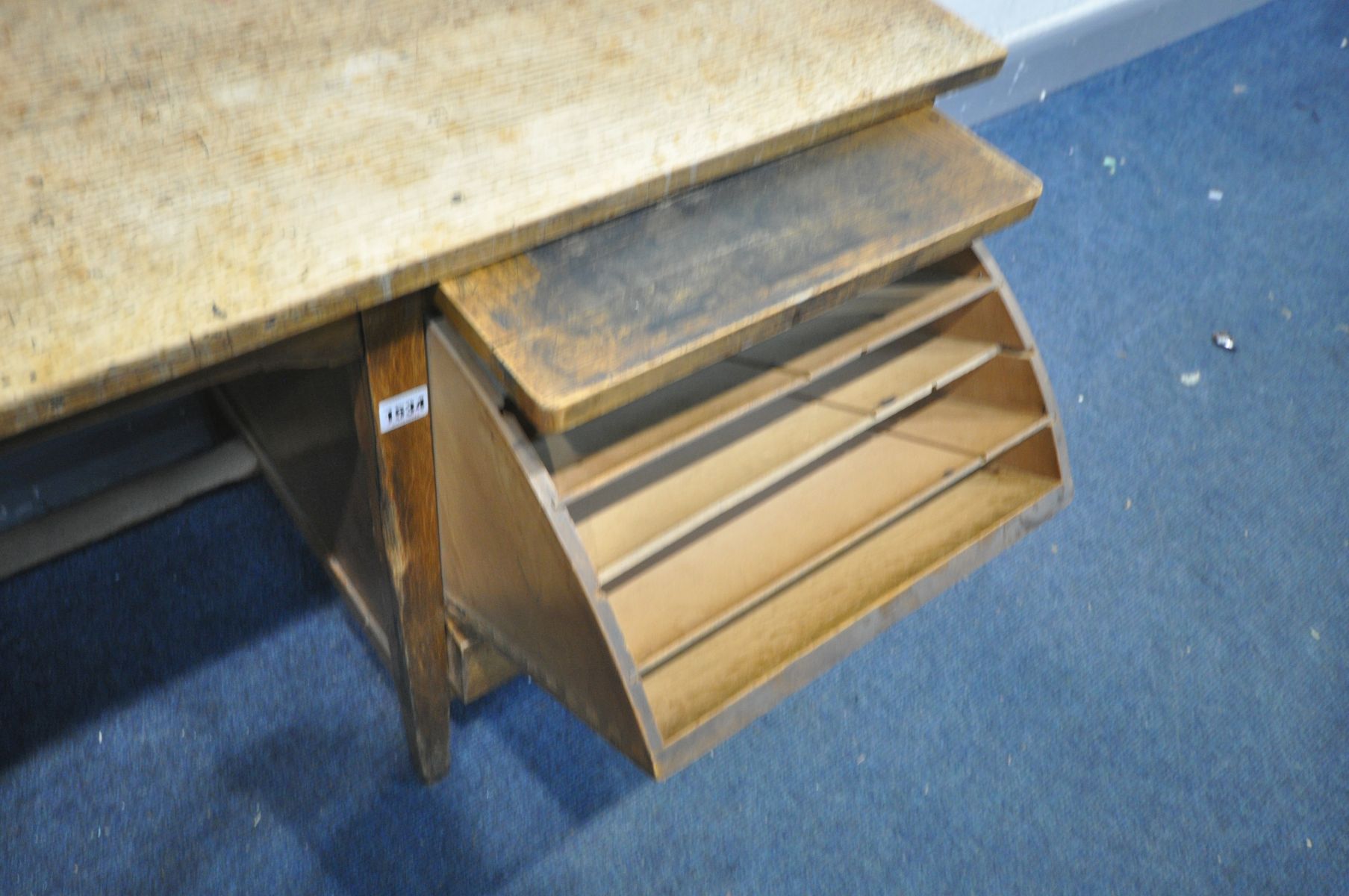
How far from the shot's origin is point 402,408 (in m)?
0.88

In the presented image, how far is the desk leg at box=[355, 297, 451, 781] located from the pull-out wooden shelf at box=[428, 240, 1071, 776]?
0.02 m

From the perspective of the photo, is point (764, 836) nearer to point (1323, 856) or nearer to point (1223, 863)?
point (1223, 863)

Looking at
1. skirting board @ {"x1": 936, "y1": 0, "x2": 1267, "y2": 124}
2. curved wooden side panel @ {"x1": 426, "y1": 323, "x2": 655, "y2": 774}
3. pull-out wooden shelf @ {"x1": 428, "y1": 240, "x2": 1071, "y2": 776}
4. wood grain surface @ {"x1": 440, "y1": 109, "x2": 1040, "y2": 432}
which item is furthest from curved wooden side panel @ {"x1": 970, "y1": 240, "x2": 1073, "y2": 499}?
skirting board @ {"x1": 936, "y1": 0, "x2": 1267, "y2": 124}

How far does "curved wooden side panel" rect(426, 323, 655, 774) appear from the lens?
804 millimetres

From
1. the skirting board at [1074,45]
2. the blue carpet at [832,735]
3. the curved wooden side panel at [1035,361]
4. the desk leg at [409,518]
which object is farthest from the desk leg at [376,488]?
the skirting board at [1074,45]

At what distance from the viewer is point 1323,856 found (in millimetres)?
1445

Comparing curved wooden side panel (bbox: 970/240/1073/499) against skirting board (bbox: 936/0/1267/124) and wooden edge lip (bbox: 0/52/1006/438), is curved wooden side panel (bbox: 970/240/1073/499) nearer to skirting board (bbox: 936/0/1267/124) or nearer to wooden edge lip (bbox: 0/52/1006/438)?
wooden edge lip (bbox: 0/52/1006/438)

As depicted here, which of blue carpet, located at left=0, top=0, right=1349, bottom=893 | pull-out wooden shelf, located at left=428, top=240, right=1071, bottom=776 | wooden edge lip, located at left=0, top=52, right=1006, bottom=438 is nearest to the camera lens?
wooden edge lip, located at left=0, top=52, right=1006, bottom=438

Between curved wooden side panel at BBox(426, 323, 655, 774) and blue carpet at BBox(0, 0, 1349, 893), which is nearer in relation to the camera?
curved wooden side panel at BBox(426, 323, 655, 774)

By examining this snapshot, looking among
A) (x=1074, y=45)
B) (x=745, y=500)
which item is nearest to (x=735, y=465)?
(x=745, y=500)

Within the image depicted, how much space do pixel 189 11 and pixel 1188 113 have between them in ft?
8.23

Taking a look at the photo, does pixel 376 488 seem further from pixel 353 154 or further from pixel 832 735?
pixel 832 735

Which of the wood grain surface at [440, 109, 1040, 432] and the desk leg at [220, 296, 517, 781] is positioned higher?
the wood grain surface at [440, 109, 1040, 432]

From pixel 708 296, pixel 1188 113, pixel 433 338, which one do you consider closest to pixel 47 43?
pixel 433 338
